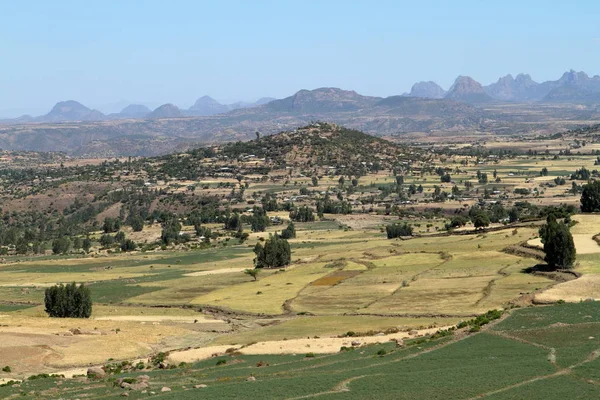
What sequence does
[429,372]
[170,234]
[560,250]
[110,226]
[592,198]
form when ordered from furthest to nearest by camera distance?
[110,226], [170,234], [592,198], [560,250], [429,372]

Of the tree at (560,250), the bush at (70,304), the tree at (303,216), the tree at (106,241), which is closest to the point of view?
the bush at (70,304)

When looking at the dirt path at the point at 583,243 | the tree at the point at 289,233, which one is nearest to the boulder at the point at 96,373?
the dirt path at the point at 583,243

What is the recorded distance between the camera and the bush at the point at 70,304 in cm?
8062

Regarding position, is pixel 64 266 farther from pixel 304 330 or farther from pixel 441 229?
pixel 304 330

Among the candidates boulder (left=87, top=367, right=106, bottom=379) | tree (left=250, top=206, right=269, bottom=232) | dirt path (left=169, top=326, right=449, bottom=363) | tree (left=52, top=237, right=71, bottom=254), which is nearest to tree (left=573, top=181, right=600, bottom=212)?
tree (left=250, top=206, right=269, bottom=232)

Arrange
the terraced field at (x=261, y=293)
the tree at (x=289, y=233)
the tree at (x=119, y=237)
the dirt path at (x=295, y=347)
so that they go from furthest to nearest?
the tree at (x=119, y=237) → the tree at (x=289, y=233) → the terraced field at (x=261, y=293) → the dirt path at (x=295, y=347)

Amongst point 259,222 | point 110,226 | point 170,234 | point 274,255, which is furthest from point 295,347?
point 110,226

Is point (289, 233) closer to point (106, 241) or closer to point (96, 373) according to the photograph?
point (106, 241)

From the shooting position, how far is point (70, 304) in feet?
265

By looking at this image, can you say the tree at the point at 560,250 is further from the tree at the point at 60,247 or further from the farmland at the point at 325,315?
the tree at the point at 60,247

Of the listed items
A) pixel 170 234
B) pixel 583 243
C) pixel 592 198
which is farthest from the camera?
pixel 170 234

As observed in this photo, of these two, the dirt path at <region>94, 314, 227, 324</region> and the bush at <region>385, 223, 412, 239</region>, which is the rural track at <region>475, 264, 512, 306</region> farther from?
the bush at <region>385, 223, 412, 239</region>

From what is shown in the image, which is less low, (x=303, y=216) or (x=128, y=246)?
(x=303, y=216)

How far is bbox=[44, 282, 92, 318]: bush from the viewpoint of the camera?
80625 millimetres
